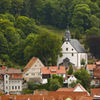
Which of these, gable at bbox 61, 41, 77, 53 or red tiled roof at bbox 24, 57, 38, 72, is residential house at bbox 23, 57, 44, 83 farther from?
gable at bbox 61, 41, 77, 53

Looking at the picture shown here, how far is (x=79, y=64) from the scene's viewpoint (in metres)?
101

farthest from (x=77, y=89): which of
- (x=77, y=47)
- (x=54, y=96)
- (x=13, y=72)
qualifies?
(x=77, y=47)

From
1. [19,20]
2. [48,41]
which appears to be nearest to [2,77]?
[48,41]

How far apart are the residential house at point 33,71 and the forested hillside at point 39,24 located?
3.94 m

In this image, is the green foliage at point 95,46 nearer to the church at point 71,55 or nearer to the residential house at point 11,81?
the church at point 71,55

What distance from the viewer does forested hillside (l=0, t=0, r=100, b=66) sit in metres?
96.4

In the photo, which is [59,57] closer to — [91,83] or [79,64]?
[79,64]

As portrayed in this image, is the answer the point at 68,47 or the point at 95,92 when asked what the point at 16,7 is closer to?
the point at 68,47

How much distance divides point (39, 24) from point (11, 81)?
4633 cm

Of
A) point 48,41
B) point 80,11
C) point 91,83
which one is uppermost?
point 80,11

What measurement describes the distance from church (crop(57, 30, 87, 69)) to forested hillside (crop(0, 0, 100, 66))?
2.51 m

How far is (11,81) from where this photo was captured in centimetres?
8531

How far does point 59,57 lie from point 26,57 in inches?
294

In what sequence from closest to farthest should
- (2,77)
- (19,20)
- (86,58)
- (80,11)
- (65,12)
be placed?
(2,77) → (86,58) → (19,20) → (80,11) → (65,12)
